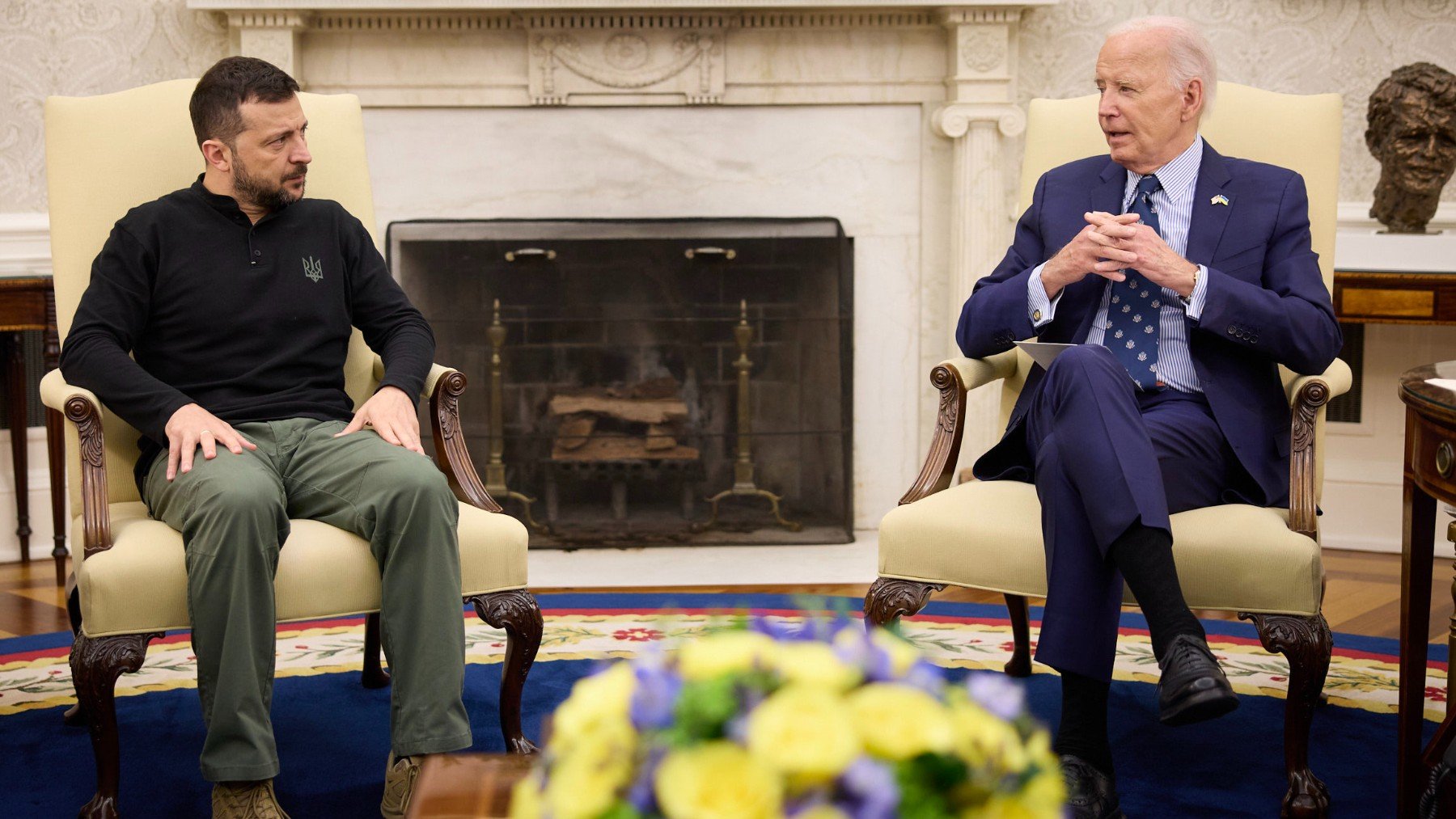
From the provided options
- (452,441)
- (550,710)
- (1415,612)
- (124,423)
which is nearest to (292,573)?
(452,441)

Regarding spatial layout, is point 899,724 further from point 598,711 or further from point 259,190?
point 259,190

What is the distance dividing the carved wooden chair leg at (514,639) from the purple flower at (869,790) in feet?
4.23

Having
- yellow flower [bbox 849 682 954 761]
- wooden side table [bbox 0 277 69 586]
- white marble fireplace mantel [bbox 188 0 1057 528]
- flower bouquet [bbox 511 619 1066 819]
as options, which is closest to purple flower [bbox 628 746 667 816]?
flower bouquet [bbox 511 619 1066 819]

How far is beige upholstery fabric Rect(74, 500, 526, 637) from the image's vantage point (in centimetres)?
167

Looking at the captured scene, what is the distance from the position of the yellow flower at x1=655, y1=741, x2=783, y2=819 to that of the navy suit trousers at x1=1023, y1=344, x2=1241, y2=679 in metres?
1.15

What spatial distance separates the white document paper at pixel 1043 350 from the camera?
77.6 inches

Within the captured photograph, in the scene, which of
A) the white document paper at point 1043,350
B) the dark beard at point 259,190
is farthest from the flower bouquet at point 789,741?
the dark beard at point 259,190

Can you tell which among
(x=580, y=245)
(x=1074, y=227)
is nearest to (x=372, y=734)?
(x=1074, y=227)

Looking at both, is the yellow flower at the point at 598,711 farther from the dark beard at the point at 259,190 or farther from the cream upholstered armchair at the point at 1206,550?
the dark beard at the point at 259,190

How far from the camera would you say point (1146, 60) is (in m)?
2.08

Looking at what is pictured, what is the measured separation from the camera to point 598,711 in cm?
67

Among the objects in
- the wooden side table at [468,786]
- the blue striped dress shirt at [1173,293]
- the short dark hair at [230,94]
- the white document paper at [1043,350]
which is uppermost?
the short dark hair at [230,94]

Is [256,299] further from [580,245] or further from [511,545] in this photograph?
[580,245]

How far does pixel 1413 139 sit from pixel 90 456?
3088 millimetres
